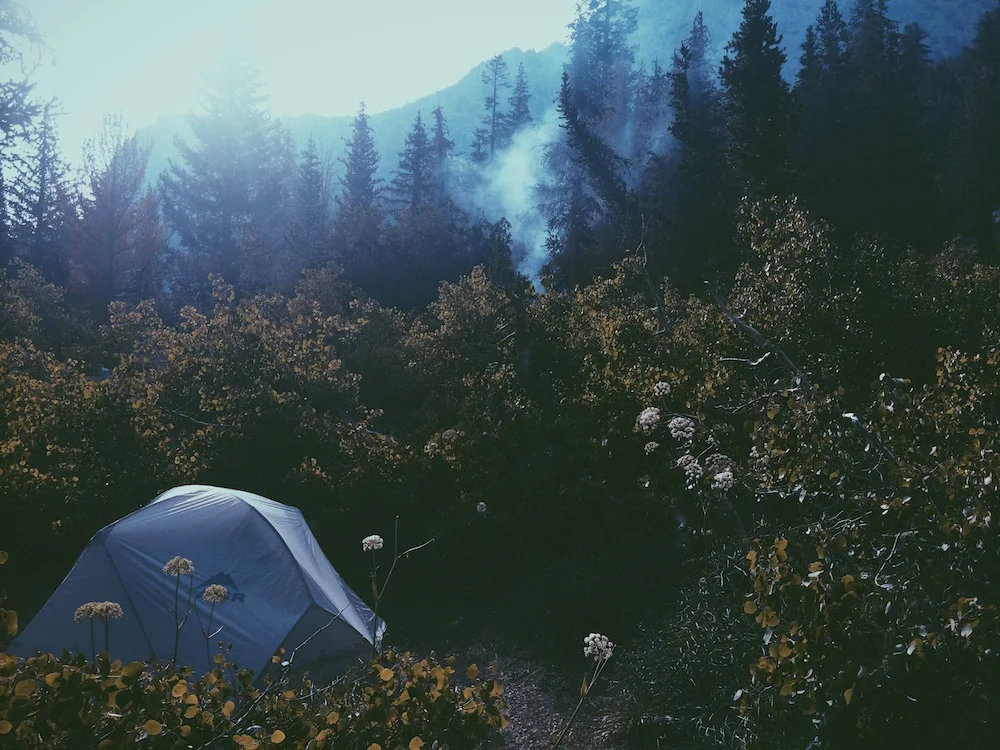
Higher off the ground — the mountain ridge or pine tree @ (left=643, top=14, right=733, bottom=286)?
the mountain ridge

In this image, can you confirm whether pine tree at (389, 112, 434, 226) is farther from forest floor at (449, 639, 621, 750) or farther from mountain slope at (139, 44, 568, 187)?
forest floor at (449, 639, 621, 750)

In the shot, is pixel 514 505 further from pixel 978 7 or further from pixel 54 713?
pixel 978 7

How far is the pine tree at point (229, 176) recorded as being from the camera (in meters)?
38.3

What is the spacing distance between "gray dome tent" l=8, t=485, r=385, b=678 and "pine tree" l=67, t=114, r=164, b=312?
26.6 m

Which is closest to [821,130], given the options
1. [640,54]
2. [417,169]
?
[417,169]

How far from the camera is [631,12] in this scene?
55281 mm

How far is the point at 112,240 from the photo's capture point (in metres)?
33.7

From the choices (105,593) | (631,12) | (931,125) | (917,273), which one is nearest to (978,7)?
(631,12)

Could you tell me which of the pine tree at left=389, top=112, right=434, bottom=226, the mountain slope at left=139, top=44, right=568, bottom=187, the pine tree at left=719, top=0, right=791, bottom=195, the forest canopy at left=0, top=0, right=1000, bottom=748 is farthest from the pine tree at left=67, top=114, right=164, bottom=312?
the mountain slope at left=139, top=44, right=568, bottom=187

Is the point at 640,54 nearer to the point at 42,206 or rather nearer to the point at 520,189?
the point at 520,189

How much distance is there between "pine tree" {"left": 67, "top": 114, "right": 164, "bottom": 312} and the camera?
1297 inches

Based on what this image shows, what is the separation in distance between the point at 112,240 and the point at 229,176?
8353 millimetres

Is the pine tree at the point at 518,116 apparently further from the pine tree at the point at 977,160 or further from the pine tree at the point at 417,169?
the pine tree at the point at 977,160

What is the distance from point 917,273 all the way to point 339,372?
11279 mm
